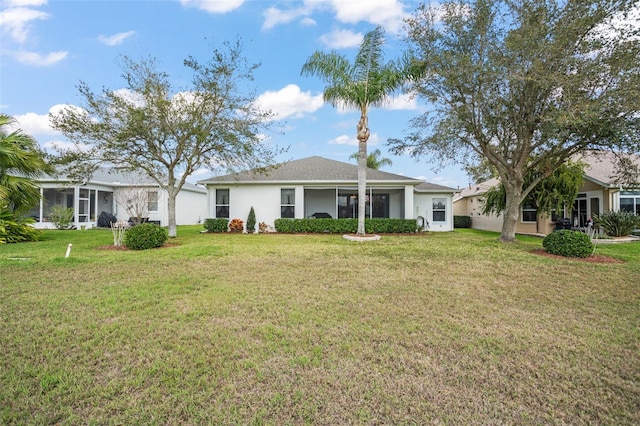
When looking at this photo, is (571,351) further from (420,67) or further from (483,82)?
(420,67)

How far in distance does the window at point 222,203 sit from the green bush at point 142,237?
289 inches

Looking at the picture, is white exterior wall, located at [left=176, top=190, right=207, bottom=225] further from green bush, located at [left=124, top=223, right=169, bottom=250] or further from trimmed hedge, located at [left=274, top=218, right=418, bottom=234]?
green bush, located at [left=124, top=223, right=169, bottom=250]

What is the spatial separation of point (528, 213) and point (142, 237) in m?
20.5

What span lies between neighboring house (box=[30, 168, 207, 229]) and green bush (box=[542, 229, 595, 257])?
19894 millimetres

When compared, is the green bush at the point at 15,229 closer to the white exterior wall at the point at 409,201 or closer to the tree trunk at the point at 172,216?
the tree trunk at the point at 172,216

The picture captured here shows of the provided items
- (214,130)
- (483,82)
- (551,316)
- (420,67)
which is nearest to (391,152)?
(420,67)

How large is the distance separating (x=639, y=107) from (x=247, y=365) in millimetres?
12996

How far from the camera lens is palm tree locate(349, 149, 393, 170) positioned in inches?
1253

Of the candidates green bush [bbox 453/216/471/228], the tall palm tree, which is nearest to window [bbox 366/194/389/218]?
green bush [bbox 453/216/471/228]

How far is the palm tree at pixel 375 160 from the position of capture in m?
31.8

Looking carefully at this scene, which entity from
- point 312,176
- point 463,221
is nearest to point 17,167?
point 312,176

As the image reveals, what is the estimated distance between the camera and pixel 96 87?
12445 mm

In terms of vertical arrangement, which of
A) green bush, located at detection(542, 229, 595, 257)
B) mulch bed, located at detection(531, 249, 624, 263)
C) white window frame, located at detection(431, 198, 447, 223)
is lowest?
mulch bed, located at detection(531, 249, 624, 263)

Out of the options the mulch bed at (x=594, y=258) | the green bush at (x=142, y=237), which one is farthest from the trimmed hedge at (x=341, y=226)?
the mulch bed at (x=594, y=258)
